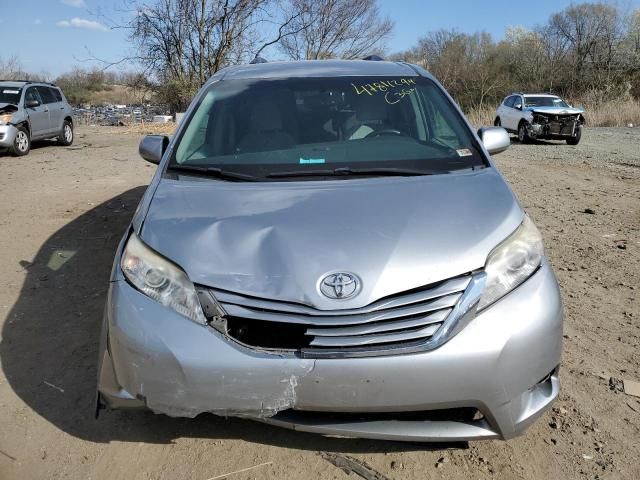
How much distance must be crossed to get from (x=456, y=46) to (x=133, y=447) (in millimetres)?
48423

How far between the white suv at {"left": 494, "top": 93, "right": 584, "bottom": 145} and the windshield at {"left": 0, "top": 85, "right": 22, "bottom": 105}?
1502 cm

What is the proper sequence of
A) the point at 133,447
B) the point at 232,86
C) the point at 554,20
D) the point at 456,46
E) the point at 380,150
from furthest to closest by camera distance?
the point at 554,20 → the point at 456,46 → the point at 232,86 → the point at 380,150 → the point at 133,447

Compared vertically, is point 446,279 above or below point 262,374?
above

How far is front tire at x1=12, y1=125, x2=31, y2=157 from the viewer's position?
1312 centimetres

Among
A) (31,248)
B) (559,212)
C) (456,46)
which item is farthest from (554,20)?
(31,248)

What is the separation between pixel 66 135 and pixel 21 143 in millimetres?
2696

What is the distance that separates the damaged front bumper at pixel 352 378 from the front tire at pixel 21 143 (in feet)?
42.0

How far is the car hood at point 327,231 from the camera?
6.79 ft

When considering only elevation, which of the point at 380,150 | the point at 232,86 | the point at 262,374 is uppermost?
the point at 232,86

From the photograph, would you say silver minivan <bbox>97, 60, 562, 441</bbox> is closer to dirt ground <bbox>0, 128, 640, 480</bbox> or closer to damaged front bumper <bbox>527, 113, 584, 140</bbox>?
dirt ground <bbox>0, 128, 640, 480</bbox>

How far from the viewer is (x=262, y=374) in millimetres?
1983

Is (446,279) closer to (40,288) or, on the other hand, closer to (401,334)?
(401,334)

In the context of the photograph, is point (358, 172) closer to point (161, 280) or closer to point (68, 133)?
point (161, 280)

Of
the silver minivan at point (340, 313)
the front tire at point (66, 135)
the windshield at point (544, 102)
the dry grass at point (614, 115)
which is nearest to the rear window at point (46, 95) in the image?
the front tire at point (66, 135)
